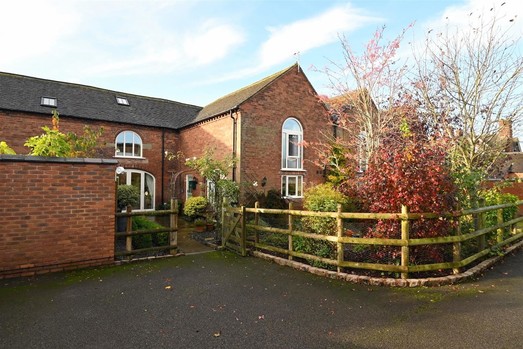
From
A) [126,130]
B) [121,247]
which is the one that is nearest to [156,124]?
[126,130]

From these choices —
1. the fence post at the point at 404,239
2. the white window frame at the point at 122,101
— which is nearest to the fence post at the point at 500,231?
the fence post at the point at 404,239

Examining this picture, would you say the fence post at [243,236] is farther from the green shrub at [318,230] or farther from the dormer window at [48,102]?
the dormer window at [48,102]

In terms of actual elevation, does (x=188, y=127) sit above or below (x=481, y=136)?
above

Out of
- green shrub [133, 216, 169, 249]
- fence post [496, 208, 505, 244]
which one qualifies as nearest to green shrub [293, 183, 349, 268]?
green shrub [133, 216, 169, 249]

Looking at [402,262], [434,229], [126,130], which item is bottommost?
[402,262]

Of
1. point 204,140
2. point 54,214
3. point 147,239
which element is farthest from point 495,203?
point 204,140

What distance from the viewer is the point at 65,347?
3.17 meters

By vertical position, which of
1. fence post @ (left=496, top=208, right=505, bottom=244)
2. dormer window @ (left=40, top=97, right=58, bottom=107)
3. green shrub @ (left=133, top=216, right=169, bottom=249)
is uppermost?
dormer window @ (left=40, top=97, right=58, bottom=107)

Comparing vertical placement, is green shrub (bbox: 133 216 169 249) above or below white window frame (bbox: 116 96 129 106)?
below

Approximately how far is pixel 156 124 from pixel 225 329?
15.6m

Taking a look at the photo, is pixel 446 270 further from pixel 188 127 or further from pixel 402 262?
pixel 188 127

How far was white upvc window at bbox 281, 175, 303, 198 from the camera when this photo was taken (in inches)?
602

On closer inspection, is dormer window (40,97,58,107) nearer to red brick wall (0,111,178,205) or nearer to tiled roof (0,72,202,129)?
tiled roof (0,72,202,129)

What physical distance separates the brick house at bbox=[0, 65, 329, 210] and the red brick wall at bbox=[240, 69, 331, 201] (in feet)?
0.15
